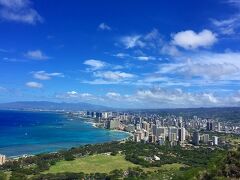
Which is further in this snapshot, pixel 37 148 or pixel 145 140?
pixel 145 140

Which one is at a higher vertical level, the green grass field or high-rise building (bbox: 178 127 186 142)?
high-rise building (bbox: 178 127 186 142)

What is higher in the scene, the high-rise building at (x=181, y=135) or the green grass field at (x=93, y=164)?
the high-rise building at (x=181, y=135)

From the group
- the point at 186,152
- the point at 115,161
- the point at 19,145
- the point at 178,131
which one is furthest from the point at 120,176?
the point at 178,131

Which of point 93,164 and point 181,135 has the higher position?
point 181,135

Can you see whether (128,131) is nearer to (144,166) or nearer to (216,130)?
(216,130)

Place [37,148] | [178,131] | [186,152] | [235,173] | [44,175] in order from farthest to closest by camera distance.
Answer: [178,131] → [37,148] → [186,152] → [44,175] → [235,173]

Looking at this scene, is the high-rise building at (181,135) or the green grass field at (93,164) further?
the high-rise building at (181,135)

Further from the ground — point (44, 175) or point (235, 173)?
point (235, 173)

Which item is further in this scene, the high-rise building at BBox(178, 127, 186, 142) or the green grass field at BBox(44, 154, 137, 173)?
the high-rise building at BBox(178, 127, 186, 142)
